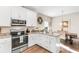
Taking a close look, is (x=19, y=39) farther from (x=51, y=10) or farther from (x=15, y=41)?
(x=51, y=10)

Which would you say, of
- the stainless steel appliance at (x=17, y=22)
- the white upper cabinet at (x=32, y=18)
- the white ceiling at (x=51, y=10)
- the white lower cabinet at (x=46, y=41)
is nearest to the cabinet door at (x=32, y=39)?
the white lower cabinet at (x=46, y=41)

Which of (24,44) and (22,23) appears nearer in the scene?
(24,44)

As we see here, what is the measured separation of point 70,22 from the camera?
113 cm

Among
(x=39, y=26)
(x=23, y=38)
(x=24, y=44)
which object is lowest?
(x=24, y=44)

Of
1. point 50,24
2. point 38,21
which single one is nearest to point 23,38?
point 38,21

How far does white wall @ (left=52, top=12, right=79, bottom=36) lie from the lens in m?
1.05

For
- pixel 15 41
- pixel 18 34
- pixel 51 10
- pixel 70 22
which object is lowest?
pixel 15 41

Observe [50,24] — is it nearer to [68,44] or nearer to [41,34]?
[41,34]

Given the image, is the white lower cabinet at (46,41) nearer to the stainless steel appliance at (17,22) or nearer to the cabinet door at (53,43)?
the cabinet door at (53,43)

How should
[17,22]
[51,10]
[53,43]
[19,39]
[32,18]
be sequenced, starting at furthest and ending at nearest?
[17,22]
[19,39]
[32,18]
[53,43]
[51,10]

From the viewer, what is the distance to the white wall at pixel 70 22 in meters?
1.05

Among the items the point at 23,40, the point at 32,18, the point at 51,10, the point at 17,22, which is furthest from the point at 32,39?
the point at 51,10

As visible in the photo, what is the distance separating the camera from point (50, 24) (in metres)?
1.19
